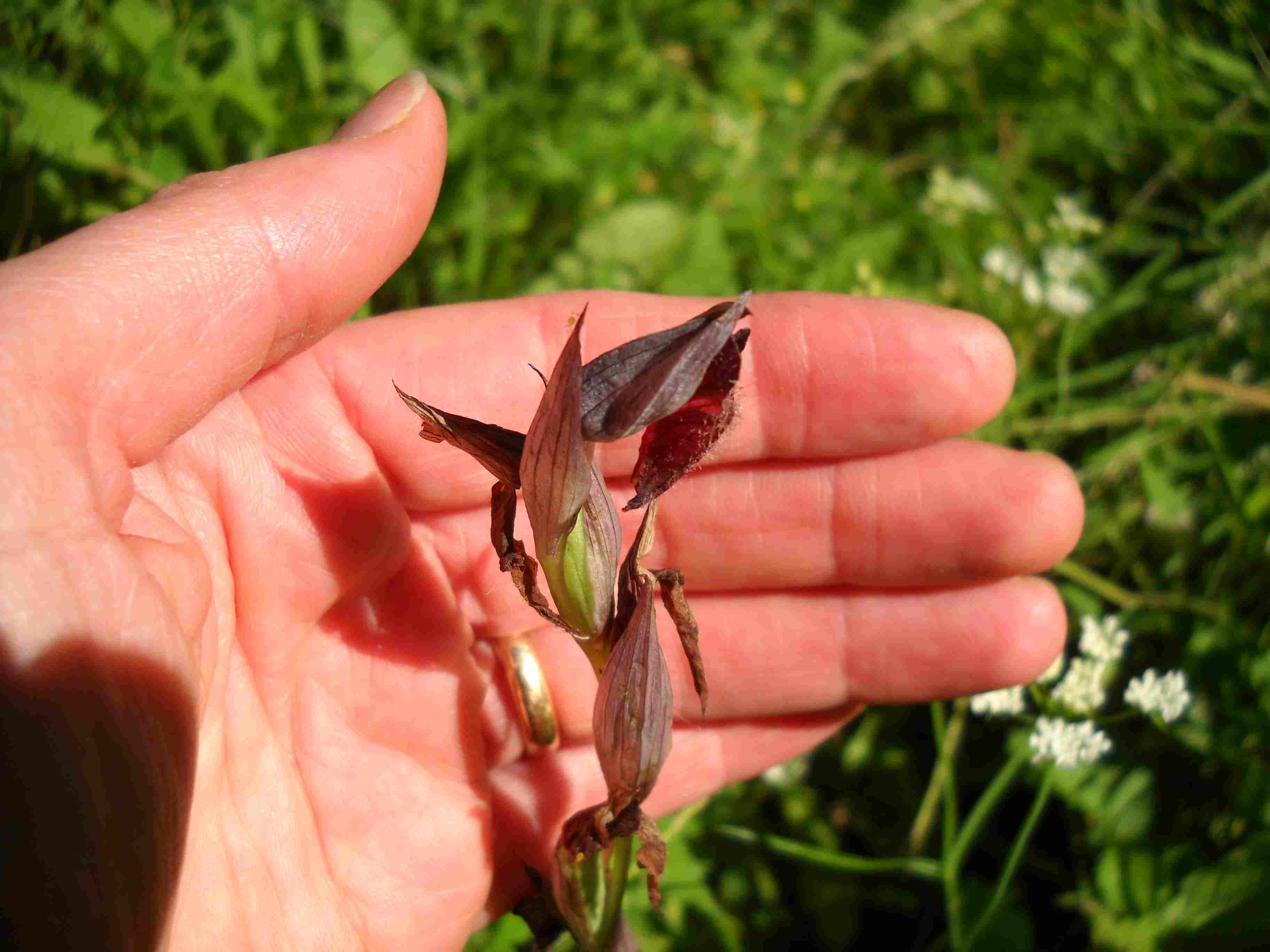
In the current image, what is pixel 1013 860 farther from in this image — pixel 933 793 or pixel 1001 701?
pixel 933 793

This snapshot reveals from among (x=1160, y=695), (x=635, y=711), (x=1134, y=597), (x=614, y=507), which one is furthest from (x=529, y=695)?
(x=1134, y=597)

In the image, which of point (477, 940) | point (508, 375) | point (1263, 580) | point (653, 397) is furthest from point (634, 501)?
point (1263, 580)

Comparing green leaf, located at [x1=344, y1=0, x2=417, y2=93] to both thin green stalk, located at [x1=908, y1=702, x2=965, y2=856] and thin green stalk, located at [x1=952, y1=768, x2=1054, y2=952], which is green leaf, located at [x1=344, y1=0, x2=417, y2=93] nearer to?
thin green stalk, located at [x1=908, y1=702, x2=965, y2=856]

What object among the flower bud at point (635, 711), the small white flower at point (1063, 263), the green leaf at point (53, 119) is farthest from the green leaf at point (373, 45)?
the small white flower at point (1063, 263)

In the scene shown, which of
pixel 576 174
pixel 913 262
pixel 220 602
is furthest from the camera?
pixel 913 262

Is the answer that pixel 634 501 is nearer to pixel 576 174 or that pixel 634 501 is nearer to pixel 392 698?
pixel 392 698
